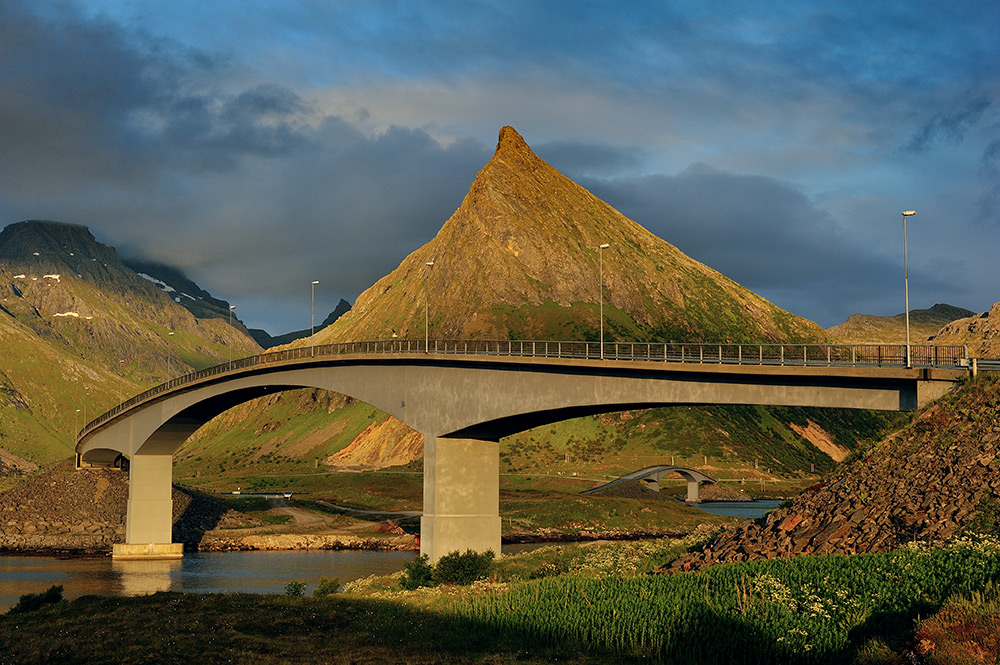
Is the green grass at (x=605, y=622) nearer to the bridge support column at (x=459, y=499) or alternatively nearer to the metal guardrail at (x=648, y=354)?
the metal guardrail at (x=648, y=354)

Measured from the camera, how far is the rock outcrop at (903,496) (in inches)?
1328

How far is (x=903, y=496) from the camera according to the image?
36188 mm

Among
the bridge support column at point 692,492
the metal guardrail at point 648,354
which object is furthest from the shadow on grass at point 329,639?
the bridge support column at point 692,492

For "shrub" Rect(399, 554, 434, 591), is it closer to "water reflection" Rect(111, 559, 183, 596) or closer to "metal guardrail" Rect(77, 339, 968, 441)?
"metal guardrail" Rect(77, 339, 968, 441)

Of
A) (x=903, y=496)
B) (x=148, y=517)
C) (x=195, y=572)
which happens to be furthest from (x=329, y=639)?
(x=148, y=517)

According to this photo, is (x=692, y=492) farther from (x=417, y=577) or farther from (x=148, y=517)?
(x=417, y=577)

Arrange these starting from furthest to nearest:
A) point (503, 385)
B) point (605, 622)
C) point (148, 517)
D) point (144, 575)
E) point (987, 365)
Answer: point (148, 517), point (144, 575), point (503, 385), point (987, 365), point (605, 622)

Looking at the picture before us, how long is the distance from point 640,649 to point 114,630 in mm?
16635

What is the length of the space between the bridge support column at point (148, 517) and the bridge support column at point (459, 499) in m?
40.3

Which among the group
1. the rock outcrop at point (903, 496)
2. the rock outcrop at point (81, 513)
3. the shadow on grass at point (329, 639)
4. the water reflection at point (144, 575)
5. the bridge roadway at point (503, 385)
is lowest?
the water reflection at point (144, 575)

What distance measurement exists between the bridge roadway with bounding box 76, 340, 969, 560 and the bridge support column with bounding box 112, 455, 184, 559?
6.94 feet

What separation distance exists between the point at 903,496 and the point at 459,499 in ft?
99.3

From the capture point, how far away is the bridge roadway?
46031mm

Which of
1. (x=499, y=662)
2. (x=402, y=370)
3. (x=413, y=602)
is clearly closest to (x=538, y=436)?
(x=402, y=370)
